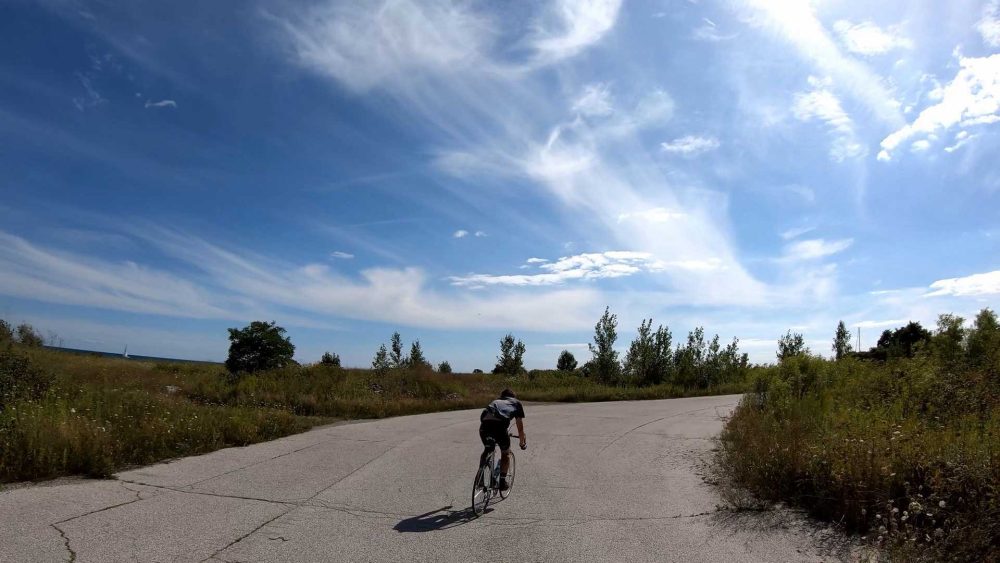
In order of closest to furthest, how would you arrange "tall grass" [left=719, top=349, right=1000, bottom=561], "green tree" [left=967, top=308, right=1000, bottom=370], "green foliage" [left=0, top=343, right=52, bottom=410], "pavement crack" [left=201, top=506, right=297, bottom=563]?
"tall grass" [left=719, top=349, right=1000, bottom=561]
"pavement crack" [left=201, top=506, right=297, bottom=563]
"green foliage" [left=0, top=343, right=52, bottom=410]
"green tree" [left=967, top=308, right=1000, bottom=370]

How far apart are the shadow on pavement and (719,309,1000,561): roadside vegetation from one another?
12.0 ft

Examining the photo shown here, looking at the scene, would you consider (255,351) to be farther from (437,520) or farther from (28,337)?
(437,520)

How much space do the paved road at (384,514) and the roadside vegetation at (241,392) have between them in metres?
0.85

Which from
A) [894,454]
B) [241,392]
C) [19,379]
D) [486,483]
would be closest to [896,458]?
[894,454]

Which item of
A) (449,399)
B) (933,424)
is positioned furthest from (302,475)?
(449,399)

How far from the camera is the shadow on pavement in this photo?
21.5ft

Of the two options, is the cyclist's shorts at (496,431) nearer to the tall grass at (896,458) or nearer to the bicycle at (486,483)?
the bicycle at (486,483)

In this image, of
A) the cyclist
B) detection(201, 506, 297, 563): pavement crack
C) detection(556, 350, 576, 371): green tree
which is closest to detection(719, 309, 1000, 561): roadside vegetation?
the cyclist

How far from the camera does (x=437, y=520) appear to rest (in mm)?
→ 6887

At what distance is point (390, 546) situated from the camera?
5.86 meters

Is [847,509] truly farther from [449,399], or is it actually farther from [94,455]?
[449,399]

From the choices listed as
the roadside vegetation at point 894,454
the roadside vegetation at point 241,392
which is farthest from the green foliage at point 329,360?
the roadside vegetation at point 894,454

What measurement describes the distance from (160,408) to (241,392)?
28.7 feet

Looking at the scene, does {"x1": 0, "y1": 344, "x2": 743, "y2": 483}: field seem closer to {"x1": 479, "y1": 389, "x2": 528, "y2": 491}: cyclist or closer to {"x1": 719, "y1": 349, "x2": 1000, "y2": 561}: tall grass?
{"x1": 479, "y1": 389, "x2": 528, "y2": 491}: cyclist
